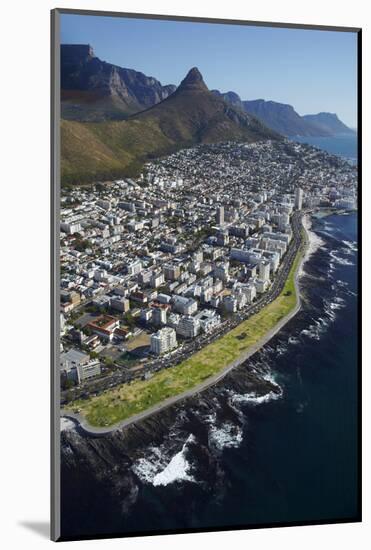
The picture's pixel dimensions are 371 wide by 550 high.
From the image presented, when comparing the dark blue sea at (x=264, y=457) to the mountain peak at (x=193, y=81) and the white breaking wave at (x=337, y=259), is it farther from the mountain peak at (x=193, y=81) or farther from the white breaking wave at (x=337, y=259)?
the mountain peak at (x=193, y=81)

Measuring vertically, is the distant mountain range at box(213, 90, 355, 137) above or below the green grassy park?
above

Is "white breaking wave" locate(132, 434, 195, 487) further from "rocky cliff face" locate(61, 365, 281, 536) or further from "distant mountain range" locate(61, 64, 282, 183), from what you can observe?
"distant mountain range" locate(61, 64, 282, 183)

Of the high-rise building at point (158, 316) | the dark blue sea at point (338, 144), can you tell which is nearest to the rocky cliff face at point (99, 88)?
the dark blue sea at point (338, 144)

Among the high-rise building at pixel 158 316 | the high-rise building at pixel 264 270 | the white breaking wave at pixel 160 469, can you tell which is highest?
the high-rise building at pixel 264 270

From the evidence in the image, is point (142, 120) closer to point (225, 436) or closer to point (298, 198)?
point (298, 198)

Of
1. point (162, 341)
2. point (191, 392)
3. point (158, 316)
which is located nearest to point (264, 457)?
point (191, 392)

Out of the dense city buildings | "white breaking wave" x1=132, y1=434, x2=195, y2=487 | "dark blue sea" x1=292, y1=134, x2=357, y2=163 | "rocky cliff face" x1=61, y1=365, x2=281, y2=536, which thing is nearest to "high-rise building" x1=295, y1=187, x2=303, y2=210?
the dense city buildings
